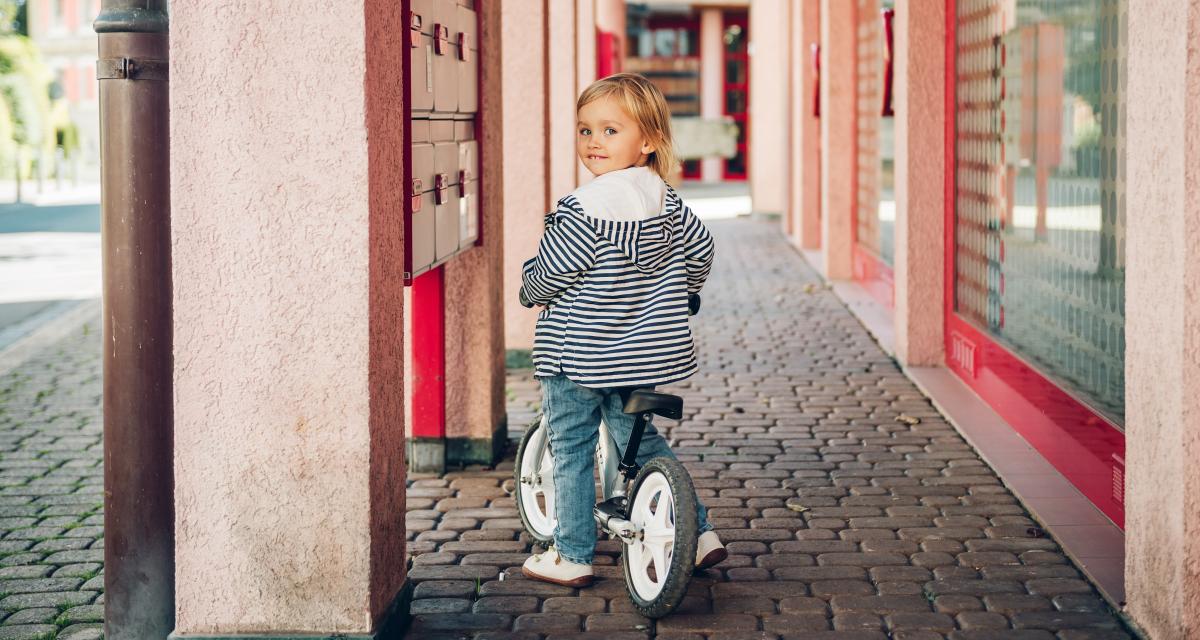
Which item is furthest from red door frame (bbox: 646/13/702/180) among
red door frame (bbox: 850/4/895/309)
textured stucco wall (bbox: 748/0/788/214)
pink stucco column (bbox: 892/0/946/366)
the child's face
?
the child's face

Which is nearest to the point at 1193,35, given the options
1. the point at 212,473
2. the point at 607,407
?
the point at 607,407

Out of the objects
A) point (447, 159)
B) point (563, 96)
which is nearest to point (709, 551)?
point (447, 159)

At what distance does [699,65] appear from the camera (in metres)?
30.8

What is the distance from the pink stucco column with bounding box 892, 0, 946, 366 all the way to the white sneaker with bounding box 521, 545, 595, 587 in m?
4.40

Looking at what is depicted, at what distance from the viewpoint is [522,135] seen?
27.2 feet

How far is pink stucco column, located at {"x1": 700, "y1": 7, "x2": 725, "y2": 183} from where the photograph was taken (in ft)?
101

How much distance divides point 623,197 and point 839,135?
940 centimetres

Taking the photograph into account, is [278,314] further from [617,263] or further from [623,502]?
[623,502]

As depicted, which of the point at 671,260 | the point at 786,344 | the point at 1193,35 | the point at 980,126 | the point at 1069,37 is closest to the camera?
the point at 1193,35

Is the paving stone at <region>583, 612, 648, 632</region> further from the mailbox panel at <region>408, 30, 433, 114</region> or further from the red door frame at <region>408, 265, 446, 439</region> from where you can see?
the red door frame at <region>408, 265, 446, 439</region>

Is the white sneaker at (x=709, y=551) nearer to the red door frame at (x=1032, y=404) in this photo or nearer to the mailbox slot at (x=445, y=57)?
the red door frame at (x=1032, y=404)

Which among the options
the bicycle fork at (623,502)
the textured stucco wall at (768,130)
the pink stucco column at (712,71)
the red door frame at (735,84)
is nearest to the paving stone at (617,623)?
the bicycle fork at (623,502)

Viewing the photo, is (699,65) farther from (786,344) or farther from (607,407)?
(607,407)

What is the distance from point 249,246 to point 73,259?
1365 cm
